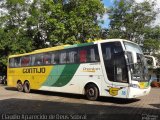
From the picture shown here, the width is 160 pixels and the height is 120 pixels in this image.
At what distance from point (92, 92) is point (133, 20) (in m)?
19.7

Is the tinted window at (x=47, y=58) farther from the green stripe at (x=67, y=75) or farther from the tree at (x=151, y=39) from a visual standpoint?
the tree at (x=151, y=39)

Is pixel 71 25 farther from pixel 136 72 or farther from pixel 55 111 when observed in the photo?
pixel 55 111

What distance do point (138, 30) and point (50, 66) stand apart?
674 inches

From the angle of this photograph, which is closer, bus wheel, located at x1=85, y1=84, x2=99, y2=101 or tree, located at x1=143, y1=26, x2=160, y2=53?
bus wheel, located at x1=85, y1=84, x2=99, y2=101


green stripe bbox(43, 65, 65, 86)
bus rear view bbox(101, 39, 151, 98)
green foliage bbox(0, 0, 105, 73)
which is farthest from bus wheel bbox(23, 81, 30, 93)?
green foliage bbox(0, 0, 105, 73)

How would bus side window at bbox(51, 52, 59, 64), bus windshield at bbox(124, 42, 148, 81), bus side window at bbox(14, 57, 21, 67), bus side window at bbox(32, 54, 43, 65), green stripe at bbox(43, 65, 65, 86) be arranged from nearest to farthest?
bus windshield at bbox(124, 42, 148, 81), green stripe at bbox(43, 65, 65, 86), bus side window at bbox(51, 52, 59, 64), bus side window at bbox(32, 54, 43, 65), bus side window at bbox(14, 57, 21, 67)

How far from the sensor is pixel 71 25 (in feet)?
110

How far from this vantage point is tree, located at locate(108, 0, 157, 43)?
34.6 metres

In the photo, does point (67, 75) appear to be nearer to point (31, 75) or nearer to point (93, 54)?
point (93, 54)

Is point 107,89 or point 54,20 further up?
point 54,20

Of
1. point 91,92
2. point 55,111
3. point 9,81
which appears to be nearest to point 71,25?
point 9,81

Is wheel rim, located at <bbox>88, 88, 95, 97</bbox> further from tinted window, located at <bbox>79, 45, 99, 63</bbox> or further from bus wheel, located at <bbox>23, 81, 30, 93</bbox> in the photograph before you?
bus wheel, located at <bbox>23, 81, 30, 93</bbox>

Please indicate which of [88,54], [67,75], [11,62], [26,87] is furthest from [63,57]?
[11,62]

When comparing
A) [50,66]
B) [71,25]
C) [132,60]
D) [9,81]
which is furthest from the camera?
[71,25]
